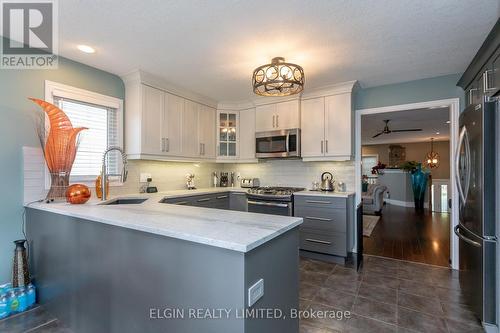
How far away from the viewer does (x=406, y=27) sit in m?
2.06

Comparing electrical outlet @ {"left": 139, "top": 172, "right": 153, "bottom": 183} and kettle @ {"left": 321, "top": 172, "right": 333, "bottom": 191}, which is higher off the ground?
electrical outlet @ {"left": 139, "top": 172, "right": 153, "bottom": 183}

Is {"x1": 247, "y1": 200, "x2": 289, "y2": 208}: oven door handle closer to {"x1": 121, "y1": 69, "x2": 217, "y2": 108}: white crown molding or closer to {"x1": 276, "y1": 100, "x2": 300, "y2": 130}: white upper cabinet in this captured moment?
{"x1": 276, "y1": 100, "x2": 300, "y2": 130}: white upper cabinet

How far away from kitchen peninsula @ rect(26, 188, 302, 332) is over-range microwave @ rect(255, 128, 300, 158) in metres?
2.41

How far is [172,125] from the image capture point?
350 cm

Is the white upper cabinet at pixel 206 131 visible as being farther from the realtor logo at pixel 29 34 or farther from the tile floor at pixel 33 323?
the tile floor at pixel 33 323

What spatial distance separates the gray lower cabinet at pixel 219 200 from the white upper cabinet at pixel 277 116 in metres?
1.22

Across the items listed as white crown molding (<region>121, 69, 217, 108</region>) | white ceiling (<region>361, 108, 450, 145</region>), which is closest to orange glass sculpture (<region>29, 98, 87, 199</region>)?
white crown molding (<region>121, 69, 217, 108</region>)

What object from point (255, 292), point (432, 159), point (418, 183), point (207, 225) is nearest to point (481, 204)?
point (255, 292)

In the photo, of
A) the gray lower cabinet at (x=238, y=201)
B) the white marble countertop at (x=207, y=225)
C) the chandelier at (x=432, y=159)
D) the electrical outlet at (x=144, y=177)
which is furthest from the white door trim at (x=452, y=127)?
the chandelier at (x=432, y=159)

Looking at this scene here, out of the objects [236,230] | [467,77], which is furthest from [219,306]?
[467,77]

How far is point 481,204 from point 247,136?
3.21 m

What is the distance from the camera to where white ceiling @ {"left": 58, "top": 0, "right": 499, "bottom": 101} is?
1.82m

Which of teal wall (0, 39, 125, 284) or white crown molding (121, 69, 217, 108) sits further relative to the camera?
white crown molding (121, 69, 217, 108)

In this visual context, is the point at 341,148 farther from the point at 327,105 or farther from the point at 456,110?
the point at 456,110
